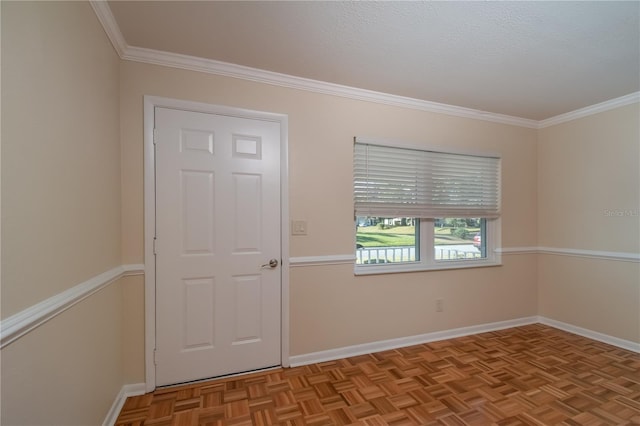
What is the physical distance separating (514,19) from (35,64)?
2.51 meters

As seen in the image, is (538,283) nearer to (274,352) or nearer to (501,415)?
(501,415)

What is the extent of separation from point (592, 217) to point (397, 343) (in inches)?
104

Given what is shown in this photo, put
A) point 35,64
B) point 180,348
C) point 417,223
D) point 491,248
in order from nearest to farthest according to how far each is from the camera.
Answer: point 35,64
point 180,348
point 417,223
point 491,248

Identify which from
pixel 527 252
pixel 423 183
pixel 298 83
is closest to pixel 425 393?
pixel 423 183

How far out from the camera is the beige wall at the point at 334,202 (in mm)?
2145

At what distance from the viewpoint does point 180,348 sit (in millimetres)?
2229

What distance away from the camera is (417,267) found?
307cm

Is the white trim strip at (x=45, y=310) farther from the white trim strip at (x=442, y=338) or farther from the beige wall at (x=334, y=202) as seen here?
the white trim strip at (x=442, y=338)

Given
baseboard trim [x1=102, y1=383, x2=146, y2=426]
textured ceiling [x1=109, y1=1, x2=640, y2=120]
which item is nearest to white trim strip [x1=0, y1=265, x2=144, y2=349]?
baseboard trim [x1=102, y1=383, x2=146, y2=426]

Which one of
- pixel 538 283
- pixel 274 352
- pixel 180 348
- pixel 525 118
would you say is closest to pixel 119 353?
pixel 180 348

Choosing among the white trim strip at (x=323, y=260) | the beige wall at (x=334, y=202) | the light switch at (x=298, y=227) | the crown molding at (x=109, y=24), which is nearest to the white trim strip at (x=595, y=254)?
the beige wall at (x=334, y=202)

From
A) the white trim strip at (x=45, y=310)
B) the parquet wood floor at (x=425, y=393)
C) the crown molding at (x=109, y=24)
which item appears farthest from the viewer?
the parquet wood floor at (x=425, y=393)

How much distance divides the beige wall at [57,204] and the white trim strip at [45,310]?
0.03m

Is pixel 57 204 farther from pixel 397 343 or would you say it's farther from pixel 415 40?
pixel 397 343
